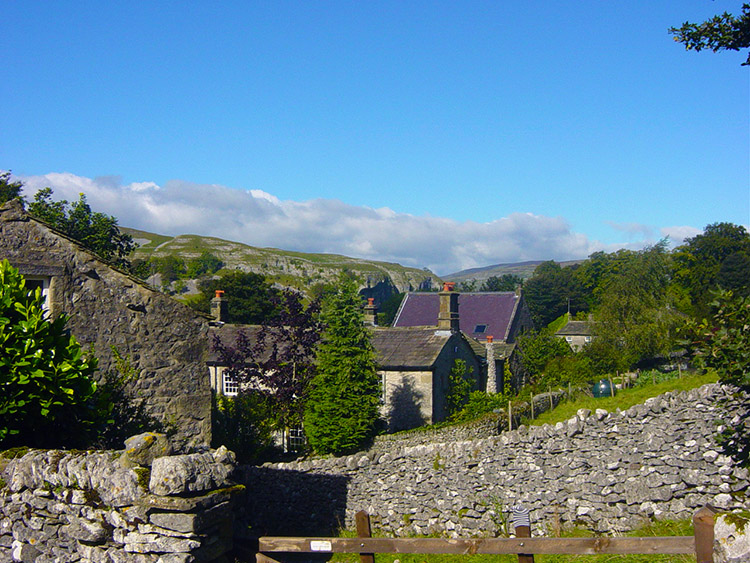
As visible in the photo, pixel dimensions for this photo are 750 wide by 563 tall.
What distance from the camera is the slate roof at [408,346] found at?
27.2 m

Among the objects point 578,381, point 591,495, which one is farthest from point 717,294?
point 578,381

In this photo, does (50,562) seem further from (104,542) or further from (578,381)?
(578,381)

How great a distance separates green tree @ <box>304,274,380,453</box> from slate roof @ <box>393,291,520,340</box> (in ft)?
88.0

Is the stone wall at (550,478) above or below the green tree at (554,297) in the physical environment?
below

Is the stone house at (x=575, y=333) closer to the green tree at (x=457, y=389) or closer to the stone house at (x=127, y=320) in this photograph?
the green tree at (x=457, y=389)

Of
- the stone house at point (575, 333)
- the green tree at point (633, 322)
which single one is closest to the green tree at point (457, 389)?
the green tree at point (633, 322)

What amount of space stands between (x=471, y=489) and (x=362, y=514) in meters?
6.03

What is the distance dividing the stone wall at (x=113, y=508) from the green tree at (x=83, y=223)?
23051 mm

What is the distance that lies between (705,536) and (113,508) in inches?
217

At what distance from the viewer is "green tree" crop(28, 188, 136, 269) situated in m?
28.9

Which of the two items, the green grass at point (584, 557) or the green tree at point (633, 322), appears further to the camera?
the green tree at point (633, 322)

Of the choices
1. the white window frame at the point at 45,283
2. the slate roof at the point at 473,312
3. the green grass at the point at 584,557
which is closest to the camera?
the green grass at the point at 584,557

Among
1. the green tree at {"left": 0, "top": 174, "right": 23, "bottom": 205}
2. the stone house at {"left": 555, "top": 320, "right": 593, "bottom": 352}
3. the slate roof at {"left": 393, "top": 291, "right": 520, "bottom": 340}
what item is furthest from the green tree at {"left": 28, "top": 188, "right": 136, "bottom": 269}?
the stone house at {"left": 555, "top": 320, "right": 593, "bottom": 352}

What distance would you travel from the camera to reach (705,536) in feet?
17.5
